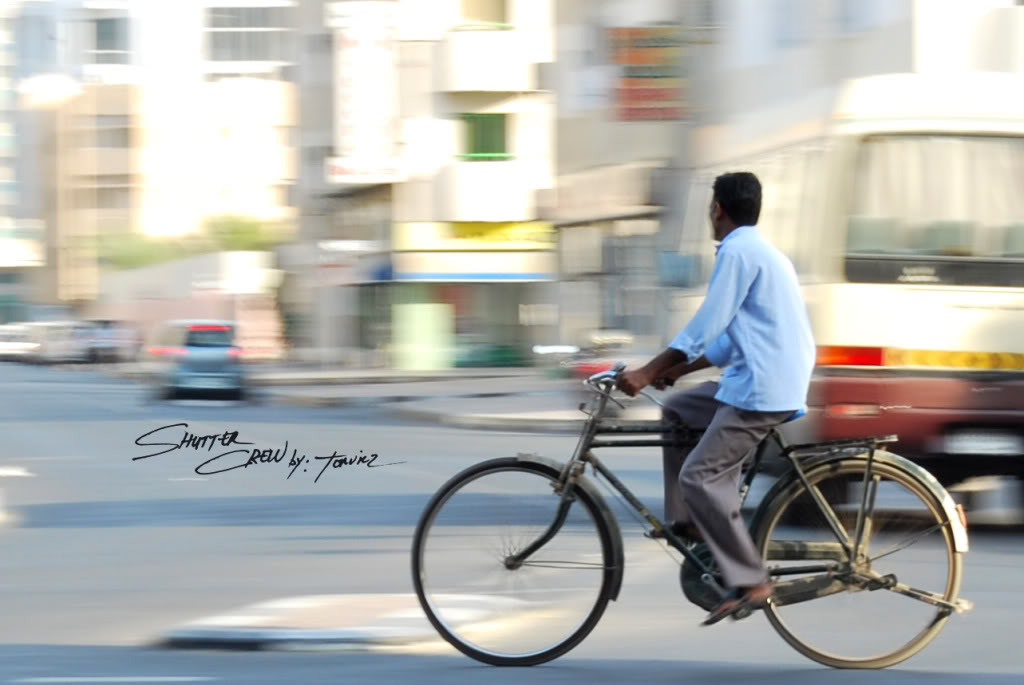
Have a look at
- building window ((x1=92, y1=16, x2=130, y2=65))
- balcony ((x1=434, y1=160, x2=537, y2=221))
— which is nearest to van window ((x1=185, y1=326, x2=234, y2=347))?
balcony ((x1=434, y1=160, x2=537, y2=221))

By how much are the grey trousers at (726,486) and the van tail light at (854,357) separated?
4.85 metres

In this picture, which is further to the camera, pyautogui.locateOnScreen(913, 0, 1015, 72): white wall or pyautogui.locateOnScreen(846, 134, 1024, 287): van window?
pyautogui.locateOnScreen(913, 0, 1015, 72): white wall

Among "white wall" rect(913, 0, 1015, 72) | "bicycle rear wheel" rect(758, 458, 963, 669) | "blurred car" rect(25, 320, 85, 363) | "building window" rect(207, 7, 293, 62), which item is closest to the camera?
"bicycle rear wheel" rect(758, 458, 963, 669)

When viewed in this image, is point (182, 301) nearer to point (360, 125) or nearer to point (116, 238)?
point (116, 238)

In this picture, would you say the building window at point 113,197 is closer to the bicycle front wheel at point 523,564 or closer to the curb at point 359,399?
the curb at point 359,399

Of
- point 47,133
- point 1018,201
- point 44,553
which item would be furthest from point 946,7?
point 47,133

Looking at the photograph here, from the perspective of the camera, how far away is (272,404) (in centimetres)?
3475

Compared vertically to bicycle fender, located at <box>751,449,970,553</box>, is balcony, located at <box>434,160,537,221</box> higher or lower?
higher

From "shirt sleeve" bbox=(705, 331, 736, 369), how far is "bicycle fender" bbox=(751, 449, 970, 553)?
1.51 ft

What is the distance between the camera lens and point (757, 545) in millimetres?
6723

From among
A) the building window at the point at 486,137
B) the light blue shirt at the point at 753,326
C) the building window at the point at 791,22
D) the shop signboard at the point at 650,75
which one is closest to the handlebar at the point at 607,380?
the light blue shirt at the point at 753,326

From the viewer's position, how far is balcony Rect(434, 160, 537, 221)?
50.7 m

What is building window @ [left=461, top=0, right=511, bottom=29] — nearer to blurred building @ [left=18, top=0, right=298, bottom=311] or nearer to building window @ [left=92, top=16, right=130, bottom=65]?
blurred building @ [left=18, top=0, right=298, bottom=311]

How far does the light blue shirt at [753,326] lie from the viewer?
6547 millimetres
